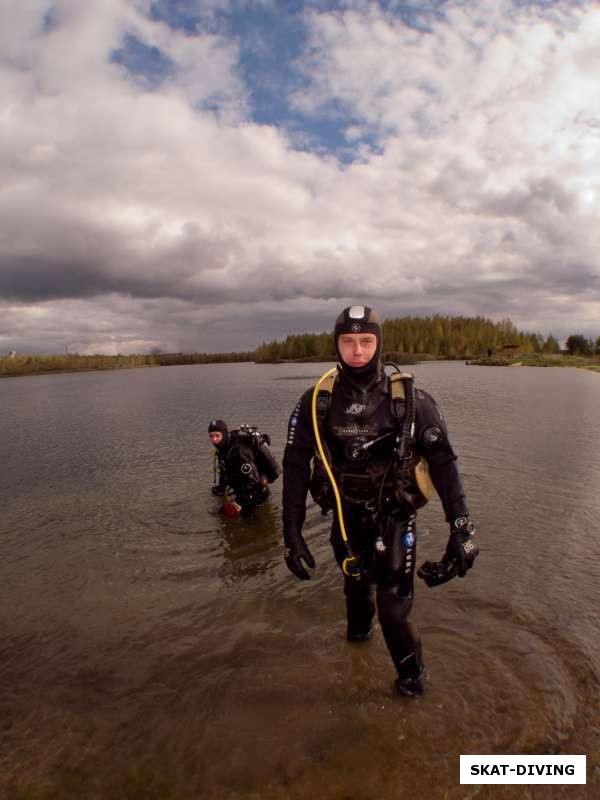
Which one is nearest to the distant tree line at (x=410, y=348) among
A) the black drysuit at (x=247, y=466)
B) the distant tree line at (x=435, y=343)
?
the distant tree line at (x=435, y=343)

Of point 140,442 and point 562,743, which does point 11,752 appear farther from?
point 140,442

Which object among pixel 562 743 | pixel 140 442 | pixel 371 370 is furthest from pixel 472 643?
pixel 140 442

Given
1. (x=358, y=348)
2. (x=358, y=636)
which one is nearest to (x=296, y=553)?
(x=358, y=636)

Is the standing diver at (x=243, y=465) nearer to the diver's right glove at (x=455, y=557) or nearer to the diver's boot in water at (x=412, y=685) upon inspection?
the diver's boot in water at (x=412, y=685)

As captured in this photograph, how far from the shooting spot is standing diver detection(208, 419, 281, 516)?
30.3ft

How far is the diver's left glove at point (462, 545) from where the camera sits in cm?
387

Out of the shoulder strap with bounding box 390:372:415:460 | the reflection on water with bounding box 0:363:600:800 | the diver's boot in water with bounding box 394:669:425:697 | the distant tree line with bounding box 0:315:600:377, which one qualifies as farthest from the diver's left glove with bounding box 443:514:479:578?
the distant tree line with bounding box 0:315:600:377

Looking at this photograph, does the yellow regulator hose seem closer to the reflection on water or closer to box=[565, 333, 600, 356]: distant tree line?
the reflection on water

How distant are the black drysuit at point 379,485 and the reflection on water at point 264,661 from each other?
2.54 feet

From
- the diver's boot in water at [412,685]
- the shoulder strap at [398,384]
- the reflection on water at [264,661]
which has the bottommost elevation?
the reflection on water at [264,661]

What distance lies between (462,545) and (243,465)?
5842 millimetres

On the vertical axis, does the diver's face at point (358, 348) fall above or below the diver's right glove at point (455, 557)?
above

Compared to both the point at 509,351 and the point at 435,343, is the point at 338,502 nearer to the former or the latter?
the point at 509,351

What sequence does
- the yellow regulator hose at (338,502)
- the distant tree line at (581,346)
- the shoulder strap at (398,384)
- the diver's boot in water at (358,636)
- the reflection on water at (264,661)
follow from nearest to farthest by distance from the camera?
the reflection on water at (264,661) → the shoulder strap at (398,384) → the yellow regulator hose at (338,502) → the diver's boot in water at (358,636) → the distant tree line at (581,346)
